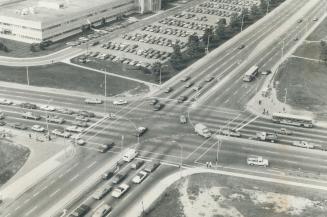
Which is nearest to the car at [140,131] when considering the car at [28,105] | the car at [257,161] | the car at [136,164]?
the car at [136,164]

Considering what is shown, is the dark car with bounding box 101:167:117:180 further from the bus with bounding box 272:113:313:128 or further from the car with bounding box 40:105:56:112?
the bus with bounding box 272:113:313:128

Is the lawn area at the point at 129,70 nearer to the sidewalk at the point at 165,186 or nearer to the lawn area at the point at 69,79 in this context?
the lawn area at the point at 69,79

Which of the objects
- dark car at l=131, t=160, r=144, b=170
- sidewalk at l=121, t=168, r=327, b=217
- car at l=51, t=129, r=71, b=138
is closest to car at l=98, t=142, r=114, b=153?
dark car at l=131, t=160, r=144, b=170

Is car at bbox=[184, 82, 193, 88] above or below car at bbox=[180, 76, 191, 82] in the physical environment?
below

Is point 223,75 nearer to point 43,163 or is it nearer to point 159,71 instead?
point 159,71

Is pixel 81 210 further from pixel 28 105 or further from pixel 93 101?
pixel 28 105

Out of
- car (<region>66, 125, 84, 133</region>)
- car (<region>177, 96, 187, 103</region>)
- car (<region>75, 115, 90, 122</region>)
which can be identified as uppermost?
car (<region>177, 96, 187, 103</region>)

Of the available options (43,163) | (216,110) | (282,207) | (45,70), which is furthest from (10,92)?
(282,207)
